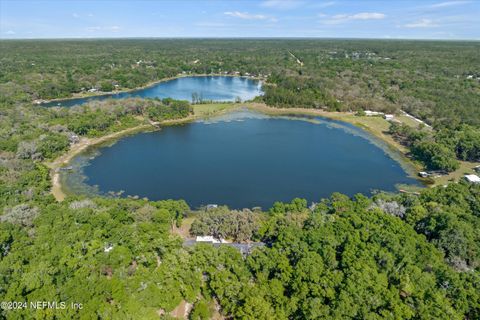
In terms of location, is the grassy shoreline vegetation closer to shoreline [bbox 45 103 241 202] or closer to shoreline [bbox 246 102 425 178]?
shoreline [bbox 45 103 241 202]

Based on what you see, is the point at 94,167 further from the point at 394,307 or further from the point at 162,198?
the point at 394,307

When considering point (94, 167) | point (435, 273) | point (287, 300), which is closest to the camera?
point (287, 300)

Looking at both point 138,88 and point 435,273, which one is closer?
point 435,273

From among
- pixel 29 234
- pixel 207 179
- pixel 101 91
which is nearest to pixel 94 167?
pixel 207 179

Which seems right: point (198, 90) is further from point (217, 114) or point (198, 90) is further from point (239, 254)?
point (239, 254)

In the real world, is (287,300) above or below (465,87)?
below

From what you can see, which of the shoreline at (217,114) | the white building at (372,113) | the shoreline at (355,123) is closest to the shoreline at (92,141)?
the shoreline at (217,114)
